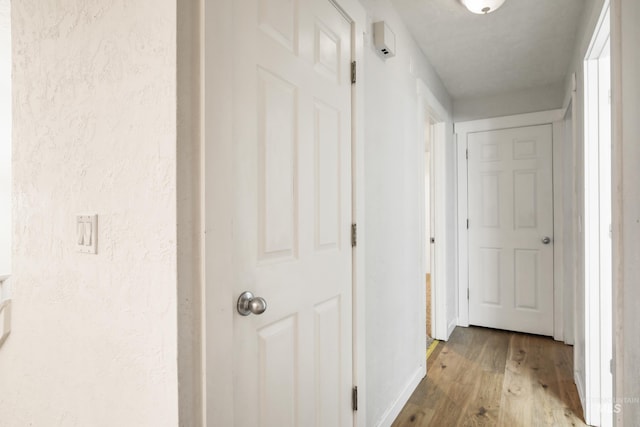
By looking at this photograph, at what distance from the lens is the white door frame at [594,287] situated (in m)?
1.90

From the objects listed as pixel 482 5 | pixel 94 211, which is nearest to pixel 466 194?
pixel 482 5

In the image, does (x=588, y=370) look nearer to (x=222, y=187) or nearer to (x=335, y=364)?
(x=335, y=364)

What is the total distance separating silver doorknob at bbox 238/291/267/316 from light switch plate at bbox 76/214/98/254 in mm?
416

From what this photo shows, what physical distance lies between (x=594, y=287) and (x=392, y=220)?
1.17 metres

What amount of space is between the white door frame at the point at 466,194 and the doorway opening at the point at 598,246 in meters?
1.32

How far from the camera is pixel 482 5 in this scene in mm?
1942

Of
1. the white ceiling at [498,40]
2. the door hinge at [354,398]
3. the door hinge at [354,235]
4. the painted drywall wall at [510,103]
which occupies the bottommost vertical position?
the door hinge at [354,398]

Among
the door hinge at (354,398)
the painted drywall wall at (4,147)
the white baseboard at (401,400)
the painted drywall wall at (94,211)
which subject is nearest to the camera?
the painted drywall wall at (94,211)

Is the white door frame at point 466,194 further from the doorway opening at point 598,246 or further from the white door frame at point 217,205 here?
the white door frame at point 217,205

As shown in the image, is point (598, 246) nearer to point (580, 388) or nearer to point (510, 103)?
point (580, 388)

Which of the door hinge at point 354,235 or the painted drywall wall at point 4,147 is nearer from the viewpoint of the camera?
the door hinge at point 354,235

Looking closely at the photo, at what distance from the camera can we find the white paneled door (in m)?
3.27

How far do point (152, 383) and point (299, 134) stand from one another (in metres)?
0.83

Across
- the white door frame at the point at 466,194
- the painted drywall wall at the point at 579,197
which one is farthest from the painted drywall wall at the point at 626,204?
the white door frame at the point at 466,194
